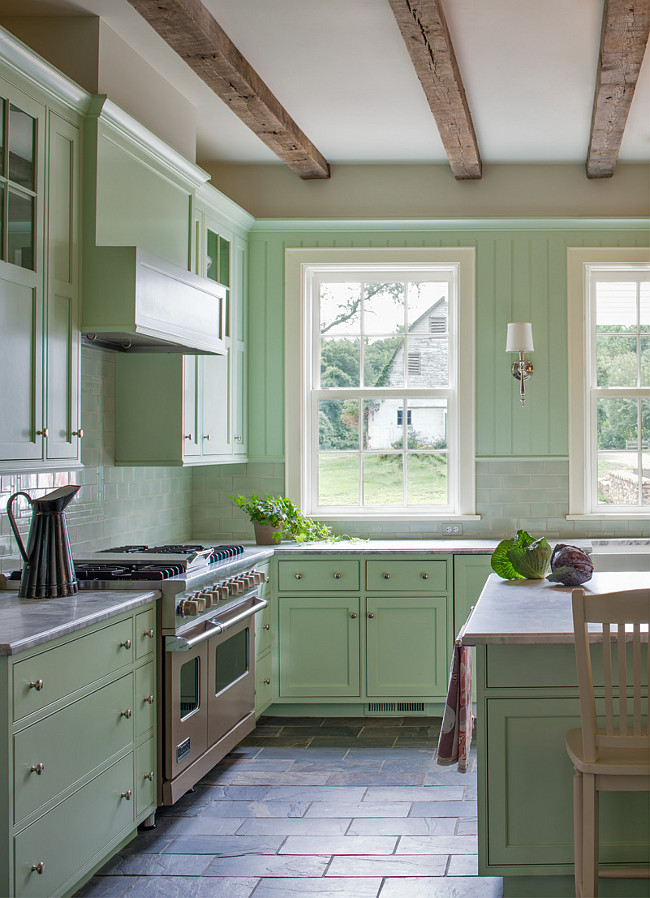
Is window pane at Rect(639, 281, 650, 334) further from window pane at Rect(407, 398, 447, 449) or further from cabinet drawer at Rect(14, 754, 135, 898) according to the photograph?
cabinet drawer at Rect(14, 754, 135, 898)

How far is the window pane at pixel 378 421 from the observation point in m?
5.58

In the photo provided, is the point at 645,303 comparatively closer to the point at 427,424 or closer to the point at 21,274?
the point at 427,424

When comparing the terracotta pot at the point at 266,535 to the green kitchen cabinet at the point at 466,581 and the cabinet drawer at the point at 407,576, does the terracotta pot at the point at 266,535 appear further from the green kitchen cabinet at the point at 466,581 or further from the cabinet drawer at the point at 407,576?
the green kitchen cabinet at the point at 466,581

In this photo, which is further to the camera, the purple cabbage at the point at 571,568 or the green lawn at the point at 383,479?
the green lawn at the point at 383,479

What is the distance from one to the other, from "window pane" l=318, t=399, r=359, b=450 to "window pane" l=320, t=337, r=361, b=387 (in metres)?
0.12

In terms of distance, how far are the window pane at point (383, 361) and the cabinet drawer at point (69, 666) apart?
9.26 ft

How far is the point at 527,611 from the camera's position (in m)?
2.99

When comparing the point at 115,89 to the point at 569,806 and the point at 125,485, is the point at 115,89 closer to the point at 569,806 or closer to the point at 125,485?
the point at 125,485

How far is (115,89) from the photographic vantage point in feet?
12.3

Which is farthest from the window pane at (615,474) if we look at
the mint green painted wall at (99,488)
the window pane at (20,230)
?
the window pane at (20,230)

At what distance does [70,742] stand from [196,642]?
852 mm

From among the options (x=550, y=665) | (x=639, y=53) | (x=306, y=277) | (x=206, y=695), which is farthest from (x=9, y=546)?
(x=639, y=53)

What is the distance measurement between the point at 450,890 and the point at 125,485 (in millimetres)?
2477

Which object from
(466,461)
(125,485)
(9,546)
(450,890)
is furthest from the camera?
(466,461)
